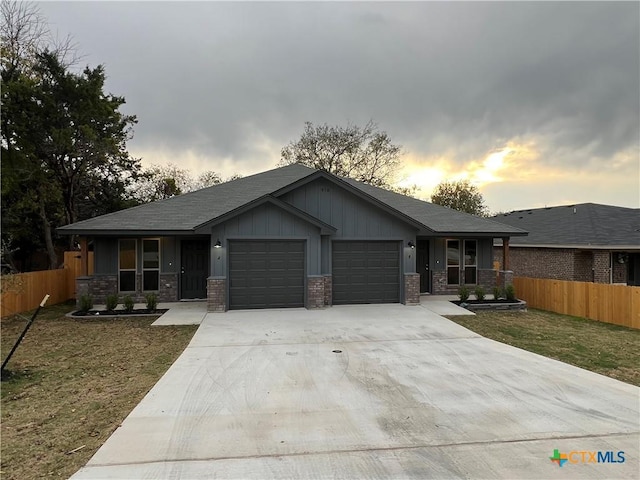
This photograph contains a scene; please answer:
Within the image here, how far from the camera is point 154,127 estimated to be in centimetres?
2269

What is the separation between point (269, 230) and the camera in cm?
1173

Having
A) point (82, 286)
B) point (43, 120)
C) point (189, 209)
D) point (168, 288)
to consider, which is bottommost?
point (168, 288)

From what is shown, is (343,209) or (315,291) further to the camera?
(343,209)

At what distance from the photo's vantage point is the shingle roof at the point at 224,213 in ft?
40.0

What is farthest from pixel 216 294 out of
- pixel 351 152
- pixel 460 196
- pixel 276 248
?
pixel 460 196

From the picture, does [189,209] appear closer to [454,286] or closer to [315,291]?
[315,291]

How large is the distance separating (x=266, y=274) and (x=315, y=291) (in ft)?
5.71

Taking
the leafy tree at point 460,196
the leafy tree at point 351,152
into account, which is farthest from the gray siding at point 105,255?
the leafy tree at point 460,196

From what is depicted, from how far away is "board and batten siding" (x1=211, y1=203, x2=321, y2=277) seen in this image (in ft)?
37.6

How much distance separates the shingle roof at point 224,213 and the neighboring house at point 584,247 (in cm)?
498

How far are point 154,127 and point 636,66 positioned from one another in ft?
81.9

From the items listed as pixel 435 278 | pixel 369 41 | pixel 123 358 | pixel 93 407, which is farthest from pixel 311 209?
pixel 369 41

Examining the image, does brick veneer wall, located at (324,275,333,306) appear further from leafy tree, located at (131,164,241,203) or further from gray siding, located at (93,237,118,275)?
leafy tree, located at (131,164,241,203)

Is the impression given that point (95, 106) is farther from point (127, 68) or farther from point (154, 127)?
point (154, 127)
